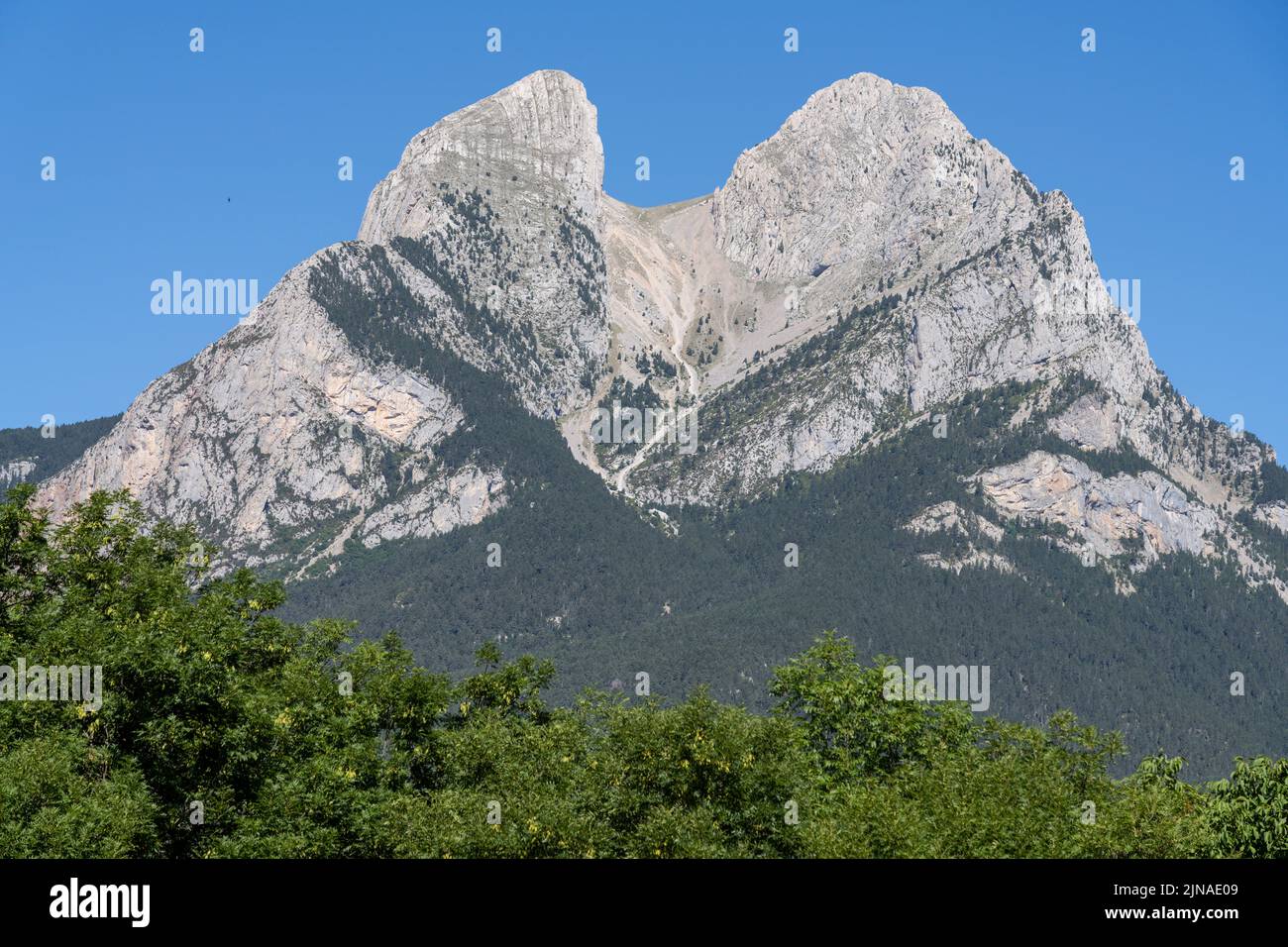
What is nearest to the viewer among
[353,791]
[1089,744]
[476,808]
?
[476,808]

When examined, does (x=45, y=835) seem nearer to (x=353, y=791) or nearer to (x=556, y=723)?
(x=353, y=791)

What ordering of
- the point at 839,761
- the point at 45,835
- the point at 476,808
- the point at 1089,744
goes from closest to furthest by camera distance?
the point at 45,835 < the point at 476,808 < the point at 839,761 < the point at 1089,744

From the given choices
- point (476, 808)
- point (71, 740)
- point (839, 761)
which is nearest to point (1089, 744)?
point (839, 761)

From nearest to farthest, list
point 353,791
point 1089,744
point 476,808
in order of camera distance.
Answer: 1. point 476,808
2. point 353,791
3. point 1089,744
